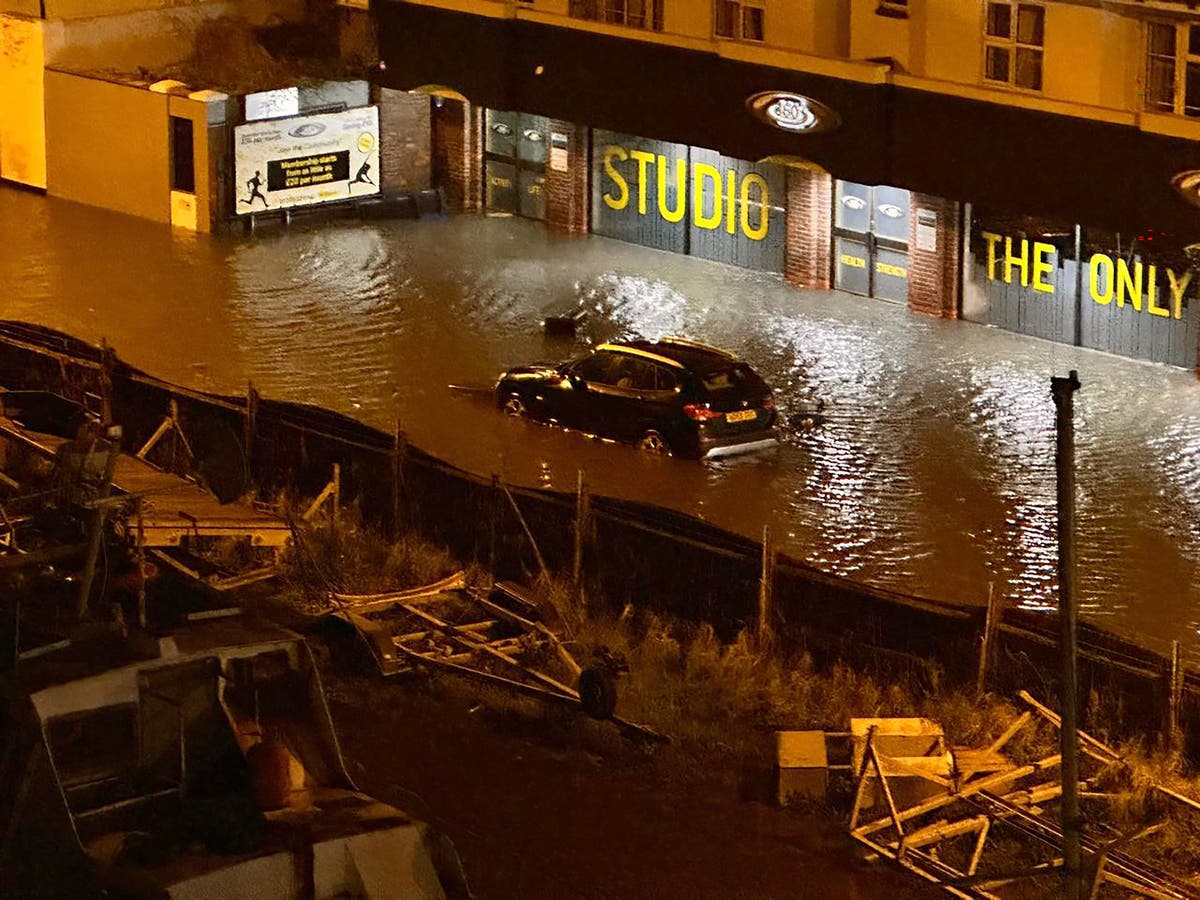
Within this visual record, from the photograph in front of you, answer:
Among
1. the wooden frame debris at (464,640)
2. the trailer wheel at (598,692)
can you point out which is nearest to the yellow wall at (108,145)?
the wooden frame debris at (464,640)

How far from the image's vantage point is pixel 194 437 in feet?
79.2

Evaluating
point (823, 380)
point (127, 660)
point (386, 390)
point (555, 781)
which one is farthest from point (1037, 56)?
point (127, 660)

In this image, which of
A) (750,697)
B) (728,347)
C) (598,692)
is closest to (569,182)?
(728,347)

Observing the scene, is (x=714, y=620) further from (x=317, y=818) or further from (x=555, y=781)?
(x=317, y=818)

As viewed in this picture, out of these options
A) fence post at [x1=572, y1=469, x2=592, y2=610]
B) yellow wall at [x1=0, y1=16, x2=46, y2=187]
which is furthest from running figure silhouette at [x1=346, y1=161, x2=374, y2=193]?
fence post at [x1=572, y1=469, x2=592, y2=610]

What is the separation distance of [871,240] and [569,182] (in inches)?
259

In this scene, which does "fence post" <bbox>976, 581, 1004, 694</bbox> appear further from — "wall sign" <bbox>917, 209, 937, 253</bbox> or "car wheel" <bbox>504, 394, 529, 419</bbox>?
"wall sign" <bbox>917, 209, 937, 253</bbox>

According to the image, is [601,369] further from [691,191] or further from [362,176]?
[362,176]

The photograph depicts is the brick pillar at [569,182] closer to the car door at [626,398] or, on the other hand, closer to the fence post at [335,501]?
the car door at [626,398]

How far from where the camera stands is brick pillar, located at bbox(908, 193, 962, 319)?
32.8 meters

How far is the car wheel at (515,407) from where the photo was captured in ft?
92.9

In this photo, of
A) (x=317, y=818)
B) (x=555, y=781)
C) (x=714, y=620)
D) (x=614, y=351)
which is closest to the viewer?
(x=317, y=818)

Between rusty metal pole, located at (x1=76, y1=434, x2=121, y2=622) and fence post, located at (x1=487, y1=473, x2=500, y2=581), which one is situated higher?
rusty metal pole, located at (x1=76, y1=434, x2=121, y2=622)

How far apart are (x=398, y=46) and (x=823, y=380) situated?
1348 centimetres
